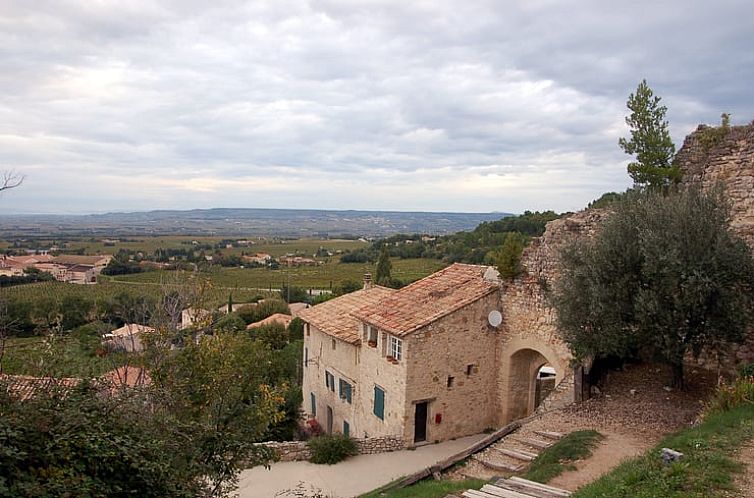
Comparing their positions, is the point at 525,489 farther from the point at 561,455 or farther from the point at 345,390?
the point at 345,390

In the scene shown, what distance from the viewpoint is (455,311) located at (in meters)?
16.2

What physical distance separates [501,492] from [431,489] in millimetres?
2461

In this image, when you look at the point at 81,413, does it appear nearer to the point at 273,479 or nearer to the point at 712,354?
the point at 273,479

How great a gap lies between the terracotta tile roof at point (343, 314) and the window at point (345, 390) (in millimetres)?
1842

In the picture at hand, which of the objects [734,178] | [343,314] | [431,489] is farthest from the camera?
[343,314]

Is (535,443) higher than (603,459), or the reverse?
(603,459)

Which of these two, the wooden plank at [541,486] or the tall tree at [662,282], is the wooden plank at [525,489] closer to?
the wooden plank at [541,486]

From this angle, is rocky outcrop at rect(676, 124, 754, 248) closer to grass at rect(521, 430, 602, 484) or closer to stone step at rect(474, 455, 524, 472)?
grass at rect(521, 430, 602, 484)

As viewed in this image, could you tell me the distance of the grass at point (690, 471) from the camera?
6340mm

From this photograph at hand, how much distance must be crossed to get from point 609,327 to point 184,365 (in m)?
9.35

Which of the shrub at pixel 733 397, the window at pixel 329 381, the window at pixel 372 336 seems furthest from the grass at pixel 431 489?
the window at pixel 329 381

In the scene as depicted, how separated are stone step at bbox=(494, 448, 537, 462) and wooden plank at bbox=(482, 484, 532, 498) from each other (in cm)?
218

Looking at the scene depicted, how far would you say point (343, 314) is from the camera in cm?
2197

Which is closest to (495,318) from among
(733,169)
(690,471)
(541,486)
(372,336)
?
(372,336)
